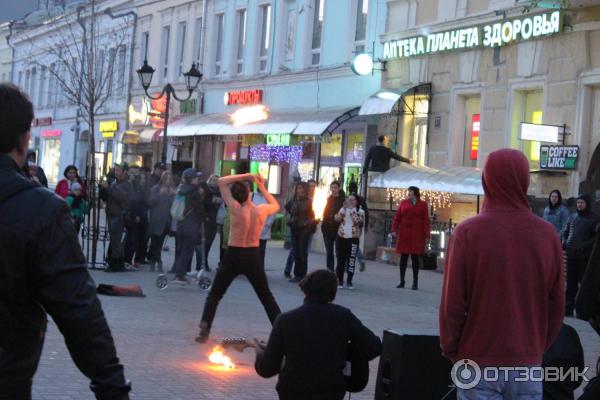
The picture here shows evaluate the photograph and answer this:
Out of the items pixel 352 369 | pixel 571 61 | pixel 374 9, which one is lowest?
pixel 352 369

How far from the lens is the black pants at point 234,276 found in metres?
11.3

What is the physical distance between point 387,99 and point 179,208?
8.17 m

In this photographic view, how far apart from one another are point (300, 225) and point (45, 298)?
15910 mm

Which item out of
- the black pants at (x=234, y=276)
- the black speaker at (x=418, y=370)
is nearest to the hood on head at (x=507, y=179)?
the black speaker at (x=418, y=370)

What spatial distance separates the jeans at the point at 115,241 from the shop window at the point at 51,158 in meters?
35.0

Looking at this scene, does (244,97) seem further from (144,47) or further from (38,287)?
(38,287)

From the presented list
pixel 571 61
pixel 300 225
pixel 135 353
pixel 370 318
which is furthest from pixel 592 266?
pixel 571 61

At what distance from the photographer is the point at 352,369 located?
20.8ft

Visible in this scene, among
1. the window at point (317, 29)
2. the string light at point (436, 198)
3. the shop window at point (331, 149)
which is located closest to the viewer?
the string light at point (436, 198)

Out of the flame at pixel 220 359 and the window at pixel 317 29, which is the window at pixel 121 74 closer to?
the window at pixel 317 29

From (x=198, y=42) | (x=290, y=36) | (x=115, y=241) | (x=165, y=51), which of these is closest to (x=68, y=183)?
(x=115, y=241)

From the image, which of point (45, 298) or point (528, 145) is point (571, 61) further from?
point (45, 298)

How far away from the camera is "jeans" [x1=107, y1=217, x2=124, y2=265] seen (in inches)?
762

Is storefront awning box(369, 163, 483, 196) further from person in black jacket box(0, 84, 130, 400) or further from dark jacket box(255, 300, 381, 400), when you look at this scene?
person in black jacket box(0, 84, 130, 400)
